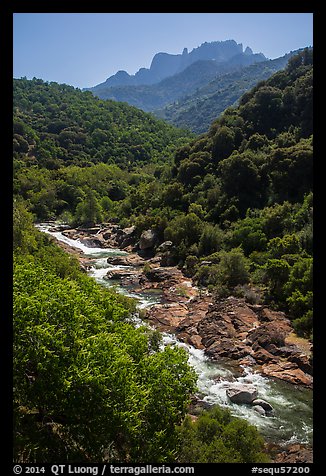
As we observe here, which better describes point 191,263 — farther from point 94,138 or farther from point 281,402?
point 94,138

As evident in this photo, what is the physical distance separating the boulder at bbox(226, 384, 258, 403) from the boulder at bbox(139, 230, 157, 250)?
91.1ft

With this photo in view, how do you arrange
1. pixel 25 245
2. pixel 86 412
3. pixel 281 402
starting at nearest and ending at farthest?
1. pixel 86 412
2. pixel 281 402
3. pixel 25 245

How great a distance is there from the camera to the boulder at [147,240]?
44.2m

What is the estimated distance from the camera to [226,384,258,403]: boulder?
16781mm

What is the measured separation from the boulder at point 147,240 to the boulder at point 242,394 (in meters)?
27.8

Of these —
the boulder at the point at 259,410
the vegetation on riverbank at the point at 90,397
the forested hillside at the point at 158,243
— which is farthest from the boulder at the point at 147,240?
the vegetation on riverbank at the point at 90,397

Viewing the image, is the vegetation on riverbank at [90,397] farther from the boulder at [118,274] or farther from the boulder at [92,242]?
the boulder at [92,242]

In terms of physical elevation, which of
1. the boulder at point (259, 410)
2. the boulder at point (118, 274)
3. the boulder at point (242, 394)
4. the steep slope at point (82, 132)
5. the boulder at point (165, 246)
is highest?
the steep slope at point (82, 132)

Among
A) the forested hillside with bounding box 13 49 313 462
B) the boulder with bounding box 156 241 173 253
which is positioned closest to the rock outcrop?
the forested hillside with bounding box 13 49 313 462

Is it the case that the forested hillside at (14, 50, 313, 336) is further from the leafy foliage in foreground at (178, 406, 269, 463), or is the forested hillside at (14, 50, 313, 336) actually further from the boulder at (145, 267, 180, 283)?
the leafy foliage in foreground at (178, 406, 269, 463)

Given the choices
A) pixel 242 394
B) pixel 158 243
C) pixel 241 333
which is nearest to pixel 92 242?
pixel 158 243
